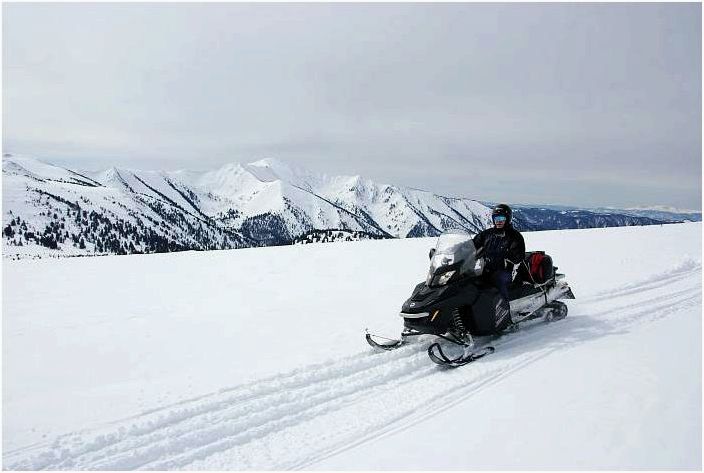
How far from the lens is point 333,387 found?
5.69 m

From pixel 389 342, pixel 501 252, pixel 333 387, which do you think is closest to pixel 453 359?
pixel 389 342

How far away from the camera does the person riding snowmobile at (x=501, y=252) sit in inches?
298

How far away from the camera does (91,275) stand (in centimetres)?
1509

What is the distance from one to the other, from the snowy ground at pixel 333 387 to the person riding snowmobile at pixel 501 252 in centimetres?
74

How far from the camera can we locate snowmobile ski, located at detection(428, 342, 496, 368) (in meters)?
6.24

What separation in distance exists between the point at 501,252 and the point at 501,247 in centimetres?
11

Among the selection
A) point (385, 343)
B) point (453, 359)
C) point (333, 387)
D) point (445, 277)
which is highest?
point (445, 277)

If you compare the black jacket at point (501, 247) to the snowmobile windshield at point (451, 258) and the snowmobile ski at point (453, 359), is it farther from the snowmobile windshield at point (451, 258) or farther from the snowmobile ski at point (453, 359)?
the snowmobile ski at point (453, 359)

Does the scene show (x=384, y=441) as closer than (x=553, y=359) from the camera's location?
Yes

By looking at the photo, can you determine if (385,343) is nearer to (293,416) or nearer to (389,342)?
(389,342)

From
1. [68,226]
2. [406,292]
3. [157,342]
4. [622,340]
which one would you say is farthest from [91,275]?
[68,226]

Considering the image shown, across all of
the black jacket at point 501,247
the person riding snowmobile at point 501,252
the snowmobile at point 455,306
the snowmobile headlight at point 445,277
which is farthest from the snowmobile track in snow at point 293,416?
the black jacket at point 501,247

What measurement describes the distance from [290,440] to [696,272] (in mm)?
12648

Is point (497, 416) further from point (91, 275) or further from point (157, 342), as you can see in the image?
point (91, 275)
